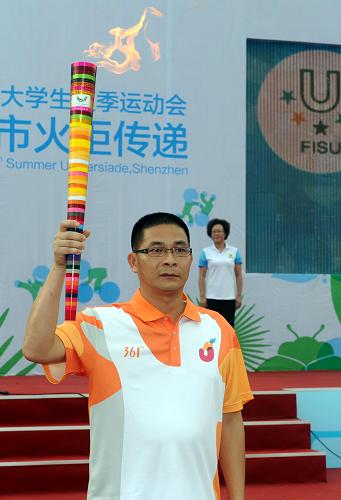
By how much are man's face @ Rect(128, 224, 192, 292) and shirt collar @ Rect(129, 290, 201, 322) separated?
0.03 meters

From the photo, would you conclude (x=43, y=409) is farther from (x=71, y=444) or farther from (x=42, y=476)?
(x=42, y=476)

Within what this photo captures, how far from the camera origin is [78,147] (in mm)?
1759

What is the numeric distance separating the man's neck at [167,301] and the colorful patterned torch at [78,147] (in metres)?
0.18

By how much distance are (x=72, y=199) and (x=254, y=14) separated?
6509mm

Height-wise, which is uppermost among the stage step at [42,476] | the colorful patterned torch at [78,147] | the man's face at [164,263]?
the colorful patterned torch at [78,147]

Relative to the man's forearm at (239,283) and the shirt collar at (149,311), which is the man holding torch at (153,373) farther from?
the man's forearm at (239,283)

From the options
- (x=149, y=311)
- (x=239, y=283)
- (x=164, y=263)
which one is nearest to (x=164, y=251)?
(x=164, y=263)

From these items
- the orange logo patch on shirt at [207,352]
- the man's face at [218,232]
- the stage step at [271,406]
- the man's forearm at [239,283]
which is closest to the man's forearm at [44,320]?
the orange logo patch on shirt at [207,352]

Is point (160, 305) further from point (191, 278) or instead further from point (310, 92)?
point (310, 92)

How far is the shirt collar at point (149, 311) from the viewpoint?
1815 millimetres

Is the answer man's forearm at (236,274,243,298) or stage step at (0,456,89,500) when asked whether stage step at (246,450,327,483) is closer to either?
stage step at (0,456,89,500)

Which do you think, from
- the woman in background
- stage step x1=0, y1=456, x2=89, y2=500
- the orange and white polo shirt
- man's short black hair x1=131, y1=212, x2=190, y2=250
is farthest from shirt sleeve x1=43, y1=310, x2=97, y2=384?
the woman in background

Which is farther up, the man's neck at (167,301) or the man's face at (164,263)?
the man's face at (164,263)

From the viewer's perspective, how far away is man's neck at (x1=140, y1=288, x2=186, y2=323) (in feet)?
6.03
